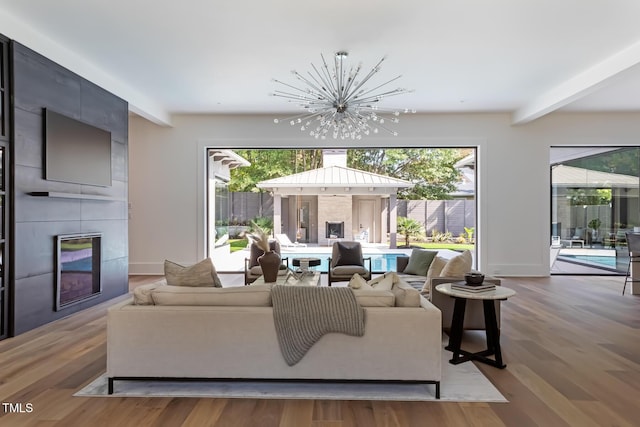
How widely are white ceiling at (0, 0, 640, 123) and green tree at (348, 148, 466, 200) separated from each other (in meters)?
5.07

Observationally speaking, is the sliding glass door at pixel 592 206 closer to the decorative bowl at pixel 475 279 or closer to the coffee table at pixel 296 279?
the coffee table at pixel 296 279

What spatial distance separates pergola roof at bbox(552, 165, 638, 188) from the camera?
7.72m

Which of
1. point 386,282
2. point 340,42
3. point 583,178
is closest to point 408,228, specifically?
point 583,178

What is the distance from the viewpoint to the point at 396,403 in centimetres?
257

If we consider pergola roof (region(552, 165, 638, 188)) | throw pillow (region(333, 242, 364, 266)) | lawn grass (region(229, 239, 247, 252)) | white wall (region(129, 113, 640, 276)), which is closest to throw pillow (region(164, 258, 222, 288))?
throw pillow (region(333, 242, 364, 266))

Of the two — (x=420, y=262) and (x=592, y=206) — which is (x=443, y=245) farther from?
(x=420, y=262)

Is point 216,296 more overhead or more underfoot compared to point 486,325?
more overhead

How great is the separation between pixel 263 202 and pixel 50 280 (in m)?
5.98

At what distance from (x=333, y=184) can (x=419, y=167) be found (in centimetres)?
356

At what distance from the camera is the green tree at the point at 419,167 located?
11.4 meters

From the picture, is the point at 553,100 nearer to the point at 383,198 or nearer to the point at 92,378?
the point at 383,198

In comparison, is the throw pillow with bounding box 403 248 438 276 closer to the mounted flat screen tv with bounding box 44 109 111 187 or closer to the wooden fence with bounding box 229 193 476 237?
the mounted flat screen tv with bounding box 44 109 111 187

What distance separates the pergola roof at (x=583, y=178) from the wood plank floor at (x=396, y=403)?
13.4ft

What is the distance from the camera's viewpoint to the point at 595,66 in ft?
16.8
